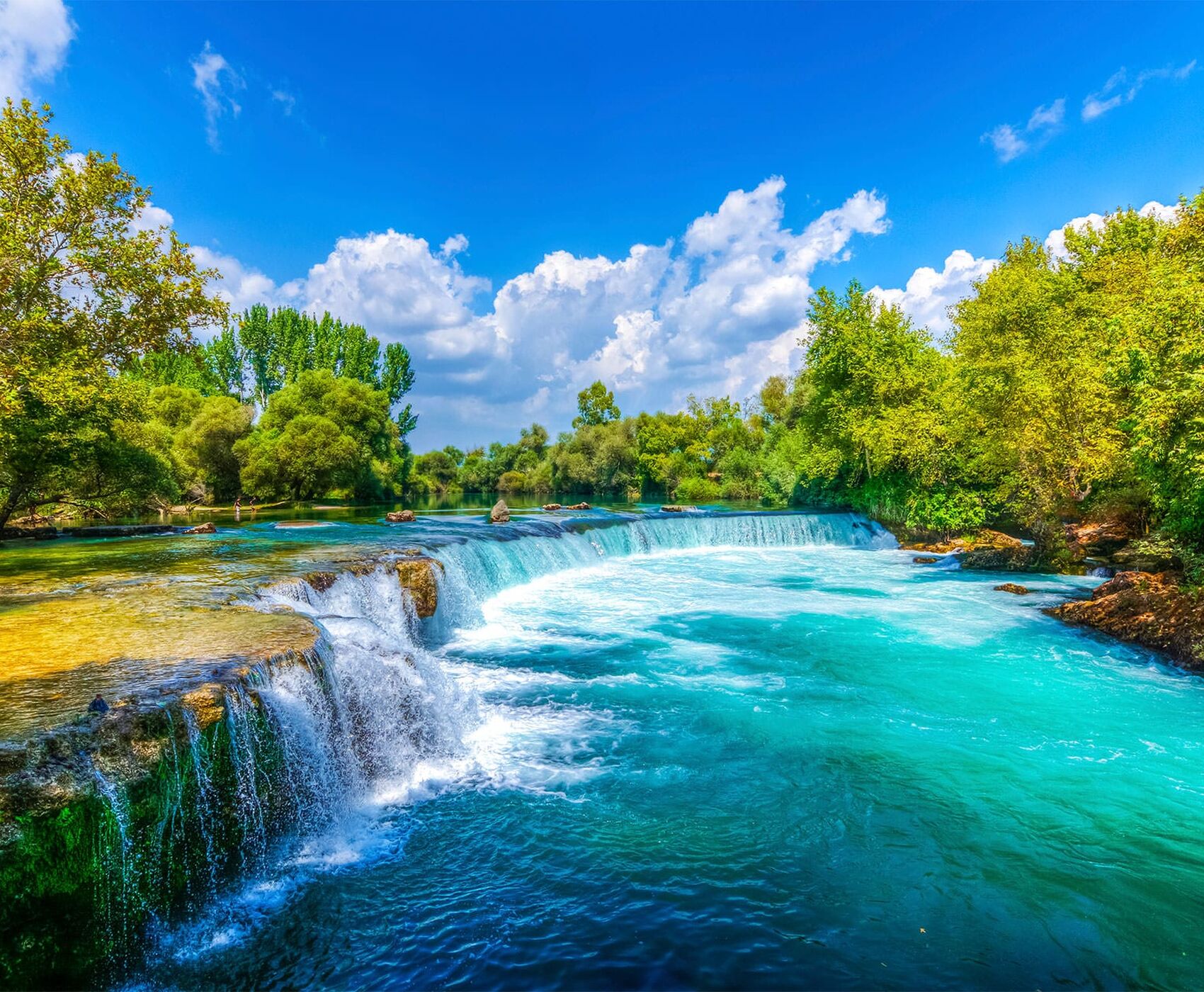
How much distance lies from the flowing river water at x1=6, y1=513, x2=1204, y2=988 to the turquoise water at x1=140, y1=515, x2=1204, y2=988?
0.03m

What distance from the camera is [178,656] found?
5.32 meters

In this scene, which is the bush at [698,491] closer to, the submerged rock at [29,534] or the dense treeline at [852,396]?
the dense treeline at [852,396]

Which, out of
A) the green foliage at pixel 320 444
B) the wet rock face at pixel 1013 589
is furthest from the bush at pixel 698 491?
the wet rock face at pixel 1013 589

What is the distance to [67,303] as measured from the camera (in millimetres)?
12898

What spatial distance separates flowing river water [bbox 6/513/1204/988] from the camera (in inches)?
141

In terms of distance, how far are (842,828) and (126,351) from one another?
56.2 feet

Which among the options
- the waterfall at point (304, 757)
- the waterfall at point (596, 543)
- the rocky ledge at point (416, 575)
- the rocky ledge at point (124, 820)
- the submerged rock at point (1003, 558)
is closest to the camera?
the rocky ledge at point (124, 820)

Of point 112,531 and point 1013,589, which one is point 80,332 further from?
point 1013,589

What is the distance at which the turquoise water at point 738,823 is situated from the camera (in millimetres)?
3566

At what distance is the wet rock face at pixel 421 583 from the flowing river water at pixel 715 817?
0.27 meters

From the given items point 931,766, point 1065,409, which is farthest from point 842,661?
point 1065,409

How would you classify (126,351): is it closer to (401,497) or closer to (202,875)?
(202,875)

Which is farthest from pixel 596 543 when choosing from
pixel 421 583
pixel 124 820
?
pixel 124 820

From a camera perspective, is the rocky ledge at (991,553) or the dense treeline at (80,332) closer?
the dense treeline at (80,332)
